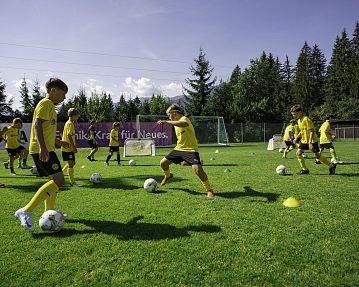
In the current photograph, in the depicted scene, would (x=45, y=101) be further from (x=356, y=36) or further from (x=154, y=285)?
(x=356, y=36)

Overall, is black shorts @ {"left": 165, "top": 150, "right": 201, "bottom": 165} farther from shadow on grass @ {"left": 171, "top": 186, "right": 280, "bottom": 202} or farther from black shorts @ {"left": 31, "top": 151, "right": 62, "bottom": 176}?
black shorts @ {"left": 31, "top": 151, "right": 62, "bottom": 176}

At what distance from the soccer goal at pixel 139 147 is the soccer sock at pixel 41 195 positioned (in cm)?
1436

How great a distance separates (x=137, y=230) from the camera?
176 inches

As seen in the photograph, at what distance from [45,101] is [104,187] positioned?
3802 mm

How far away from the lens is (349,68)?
2763 inches

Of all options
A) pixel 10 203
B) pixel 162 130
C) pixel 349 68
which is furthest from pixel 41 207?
pixel 349 68

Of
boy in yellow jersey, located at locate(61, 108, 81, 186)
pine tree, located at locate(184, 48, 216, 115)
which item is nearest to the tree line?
pine tree, located at locate(184, 48, 216, 115)

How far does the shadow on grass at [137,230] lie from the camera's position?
4.21 metres

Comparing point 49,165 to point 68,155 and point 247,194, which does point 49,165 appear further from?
point 247,194

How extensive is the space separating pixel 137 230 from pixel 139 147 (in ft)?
49.3

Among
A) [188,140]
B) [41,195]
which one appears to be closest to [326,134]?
[188,140]

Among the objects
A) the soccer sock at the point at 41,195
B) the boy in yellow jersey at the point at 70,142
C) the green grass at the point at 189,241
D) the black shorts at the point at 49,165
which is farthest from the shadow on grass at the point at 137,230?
the boy in yellow jersey at the point at 70,142

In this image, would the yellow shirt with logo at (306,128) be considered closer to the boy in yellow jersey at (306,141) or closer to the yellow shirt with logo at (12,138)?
the boy in yellow jersey at (306,141)

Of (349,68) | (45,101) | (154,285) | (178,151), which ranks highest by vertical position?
(349,68)
